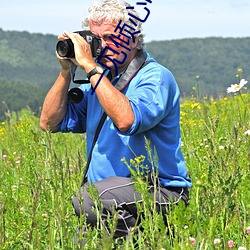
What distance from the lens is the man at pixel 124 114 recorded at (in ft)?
10.9

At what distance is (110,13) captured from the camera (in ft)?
11.7

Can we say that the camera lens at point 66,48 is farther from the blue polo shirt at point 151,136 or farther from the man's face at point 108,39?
the blue polo shirt at point 151,136

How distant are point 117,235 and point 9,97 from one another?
12397 cm

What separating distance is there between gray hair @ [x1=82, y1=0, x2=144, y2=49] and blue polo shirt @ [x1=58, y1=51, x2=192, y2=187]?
0.26 m

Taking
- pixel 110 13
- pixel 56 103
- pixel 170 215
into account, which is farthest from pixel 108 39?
pixel 170 215

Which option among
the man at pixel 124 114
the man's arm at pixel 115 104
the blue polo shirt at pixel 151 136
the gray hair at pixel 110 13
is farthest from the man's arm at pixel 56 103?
the man's arm at pixel 115 104

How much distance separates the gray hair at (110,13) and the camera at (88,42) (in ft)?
0.33

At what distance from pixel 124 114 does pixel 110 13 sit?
0.62 m

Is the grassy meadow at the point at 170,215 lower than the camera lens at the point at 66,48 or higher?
lower

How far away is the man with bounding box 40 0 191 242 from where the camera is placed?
331 centimetres

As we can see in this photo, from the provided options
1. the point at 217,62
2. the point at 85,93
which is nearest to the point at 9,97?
the point at 217,62

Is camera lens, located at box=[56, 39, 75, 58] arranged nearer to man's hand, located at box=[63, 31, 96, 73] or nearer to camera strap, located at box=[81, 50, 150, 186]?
man's hand, located at box=[63, 31, 96, 73]

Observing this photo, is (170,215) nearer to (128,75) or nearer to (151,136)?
(151,136)

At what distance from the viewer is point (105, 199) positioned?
11.2 ft
